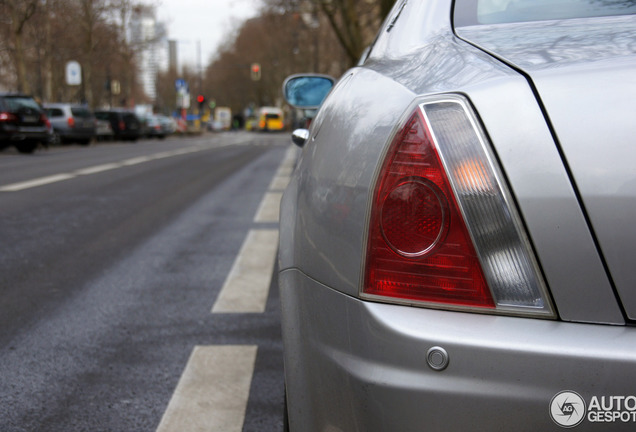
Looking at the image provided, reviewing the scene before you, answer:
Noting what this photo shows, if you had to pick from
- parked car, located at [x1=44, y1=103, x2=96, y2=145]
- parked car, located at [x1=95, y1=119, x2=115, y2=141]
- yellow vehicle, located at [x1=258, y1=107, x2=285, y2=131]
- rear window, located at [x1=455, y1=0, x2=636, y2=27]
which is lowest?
yellow vehicle, located at [x1=258, y1=107, x2=285, y2=131]

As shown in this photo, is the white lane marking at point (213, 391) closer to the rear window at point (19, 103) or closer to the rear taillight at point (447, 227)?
the rear taillight at point (447, 227)

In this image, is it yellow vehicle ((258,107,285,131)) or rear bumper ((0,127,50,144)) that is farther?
yellow vehicle ((258,107,285,131))

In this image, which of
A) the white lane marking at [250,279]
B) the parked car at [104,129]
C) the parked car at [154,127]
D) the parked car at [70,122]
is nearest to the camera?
the white lane marking at [250,279]

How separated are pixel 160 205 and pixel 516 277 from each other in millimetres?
8320

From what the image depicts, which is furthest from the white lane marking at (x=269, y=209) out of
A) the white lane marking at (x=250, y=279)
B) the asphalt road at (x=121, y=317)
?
the white lane marking at (x=250, y=279)

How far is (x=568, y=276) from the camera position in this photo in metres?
1.48

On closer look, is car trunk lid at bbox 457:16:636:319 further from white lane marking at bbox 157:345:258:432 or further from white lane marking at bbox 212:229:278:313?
white lane marking at bbox 212:229:278:313

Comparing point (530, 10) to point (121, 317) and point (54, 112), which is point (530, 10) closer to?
point (121, 317)

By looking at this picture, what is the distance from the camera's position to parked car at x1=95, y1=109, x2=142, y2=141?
43.9 meters

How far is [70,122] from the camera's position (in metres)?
34.1

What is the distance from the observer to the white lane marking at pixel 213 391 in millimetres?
2850

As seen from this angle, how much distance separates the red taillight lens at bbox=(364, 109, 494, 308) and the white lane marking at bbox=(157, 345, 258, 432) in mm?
1376

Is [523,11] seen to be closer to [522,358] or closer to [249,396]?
[522,358]

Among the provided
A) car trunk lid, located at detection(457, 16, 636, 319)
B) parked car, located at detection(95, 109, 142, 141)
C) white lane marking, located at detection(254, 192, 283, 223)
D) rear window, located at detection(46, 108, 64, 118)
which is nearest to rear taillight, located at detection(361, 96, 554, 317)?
car trunk lid, located at detection(457, 16, 636, 319)
